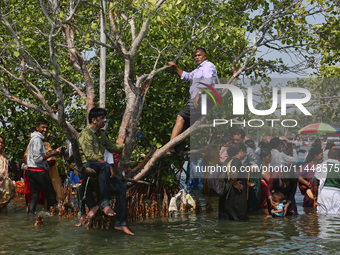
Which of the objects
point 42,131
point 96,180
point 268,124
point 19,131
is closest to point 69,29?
point 42,131

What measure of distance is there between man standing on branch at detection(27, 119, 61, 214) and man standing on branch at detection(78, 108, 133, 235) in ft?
7.53

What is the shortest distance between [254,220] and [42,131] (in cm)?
501

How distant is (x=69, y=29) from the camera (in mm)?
9281

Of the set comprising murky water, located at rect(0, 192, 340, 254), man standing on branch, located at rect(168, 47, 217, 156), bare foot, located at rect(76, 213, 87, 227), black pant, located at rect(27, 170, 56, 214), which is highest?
man standing on branch, located at rect(168, 47, 217, 156)

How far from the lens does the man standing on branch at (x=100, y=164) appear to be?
748 cm

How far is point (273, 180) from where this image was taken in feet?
31.3

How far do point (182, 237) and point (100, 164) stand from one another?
6.18 ft

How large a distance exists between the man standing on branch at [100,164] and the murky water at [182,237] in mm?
434

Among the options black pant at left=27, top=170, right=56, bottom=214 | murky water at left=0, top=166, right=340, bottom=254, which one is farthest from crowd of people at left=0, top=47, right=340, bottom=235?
murky water at left=0, top=166, right=340, bottom=254

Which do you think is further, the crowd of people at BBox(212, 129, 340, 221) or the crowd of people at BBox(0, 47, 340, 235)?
the crowd of people at BBox(212, 129, 340, 221)

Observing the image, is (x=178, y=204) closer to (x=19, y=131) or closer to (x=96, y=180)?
(x=96, y=180)

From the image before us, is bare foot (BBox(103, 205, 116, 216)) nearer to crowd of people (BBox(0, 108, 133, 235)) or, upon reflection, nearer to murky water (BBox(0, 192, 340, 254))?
crowd of people (BBox(0, 108, 133, 235))

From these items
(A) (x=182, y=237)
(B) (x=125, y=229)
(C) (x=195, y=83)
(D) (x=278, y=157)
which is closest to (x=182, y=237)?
(A) (x=182, y=237)

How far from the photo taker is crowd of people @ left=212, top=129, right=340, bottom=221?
898 centimetres
